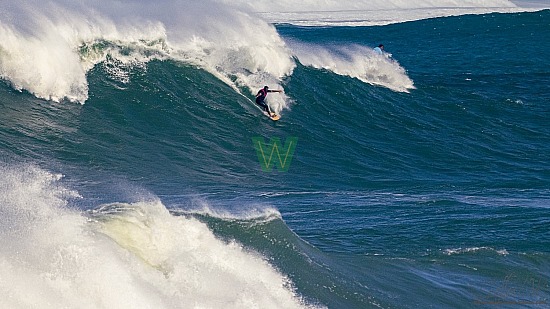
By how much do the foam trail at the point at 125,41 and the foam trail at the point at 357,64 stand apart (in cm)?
192

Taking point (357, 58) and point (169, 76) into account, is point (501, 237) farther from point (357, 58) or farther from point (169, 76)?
point (357, 58)

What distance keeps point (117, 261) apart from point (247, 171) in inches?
306

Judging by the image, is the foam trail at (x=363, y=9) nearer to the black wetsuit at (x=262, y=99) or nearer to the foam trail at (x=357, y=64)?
the foam trail at (x=357, y=64)

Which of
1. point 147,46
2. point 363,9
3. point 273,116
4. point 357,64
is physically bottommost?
point 273,116

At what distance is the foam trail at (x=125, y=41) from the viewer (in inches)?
676

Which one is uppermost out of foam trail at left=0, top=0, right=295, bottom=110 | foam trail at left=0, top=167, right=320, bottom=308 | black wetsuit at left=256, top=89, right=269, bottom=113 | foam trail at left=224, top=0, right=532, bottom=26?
foam trail at left=224, top=0, right=532, bottom=26

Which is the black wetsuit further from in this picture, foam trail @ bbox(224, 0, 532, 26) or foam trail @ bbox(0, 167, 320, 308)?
foam trail @ bbox(224, 0, 532, 26)

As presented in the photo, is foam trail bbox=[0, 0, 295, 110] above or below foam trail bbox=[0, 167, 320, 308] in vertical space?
above

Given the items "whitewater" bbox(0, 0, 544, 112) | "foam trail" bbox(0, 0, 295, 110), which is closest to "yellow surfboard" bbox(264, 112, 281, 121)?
"whitewater" bbox(0, 0, 544, 112)

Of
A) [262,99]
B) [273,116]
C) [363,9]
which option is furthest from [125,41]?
[363,9]

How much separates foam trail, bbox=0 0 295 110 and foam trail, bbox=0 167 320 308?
727cm

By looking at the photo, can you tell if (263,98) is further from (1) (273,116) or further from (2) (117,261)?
(2) (117,261)

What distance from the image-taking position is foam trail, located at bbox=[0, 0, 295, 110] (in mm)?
17172

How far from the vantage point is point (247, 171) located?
51.6 feet
